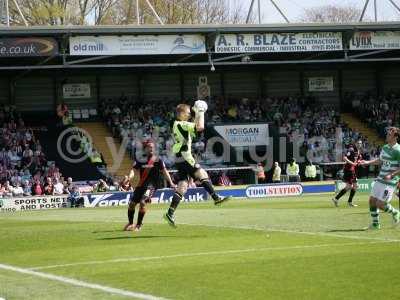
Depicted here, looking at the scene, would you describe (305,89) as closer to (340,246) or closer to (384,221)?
(384,221)

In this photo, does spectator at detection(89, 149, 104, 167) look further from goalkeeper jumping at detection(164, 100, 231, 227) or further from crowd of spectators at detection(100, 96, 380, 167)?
goalkeeper jumping at detection(164, 100, 231, 227)

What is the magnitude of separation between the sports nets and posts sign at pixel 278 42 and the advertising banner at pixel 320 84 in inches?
345

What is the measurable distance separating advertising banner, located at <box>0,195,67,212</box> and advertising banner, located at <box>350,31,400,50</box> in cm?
1817

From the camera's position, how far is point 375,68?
175 ft

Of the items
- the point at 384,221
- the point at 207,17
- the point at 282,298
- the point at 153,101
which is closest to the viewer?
the point at 282,298

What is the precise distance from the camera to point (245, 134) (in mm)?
44250

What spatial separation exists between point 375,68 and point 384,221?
37659 millimetres

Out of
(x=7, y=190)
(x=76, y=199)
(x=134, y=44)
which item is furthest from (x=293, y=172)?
(x=7, y=190)

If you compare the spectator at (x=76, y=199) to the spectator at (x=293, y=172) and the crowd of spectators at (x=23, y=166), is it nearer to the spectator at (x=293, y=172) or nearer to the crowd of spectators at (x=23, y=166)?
the crowd of spectators at (x=23, y=166)

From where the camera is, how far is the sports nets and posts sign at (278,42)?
42.5 m

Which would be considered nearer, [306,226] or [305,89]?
[306,226]

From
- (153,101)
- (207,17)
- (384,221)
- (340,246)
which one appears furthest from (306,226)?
(207,17)

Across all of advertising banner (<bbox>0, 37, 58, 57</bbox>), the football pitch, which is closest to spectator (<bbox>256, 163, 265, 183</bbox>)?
advertising banner (<bbox>0, 37, 58, 57</bbox>)

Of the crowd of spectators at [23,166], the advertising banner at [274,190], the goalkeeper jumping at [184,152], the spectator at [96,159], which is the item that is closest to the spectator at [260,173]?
the advertising banner at [274,190]
